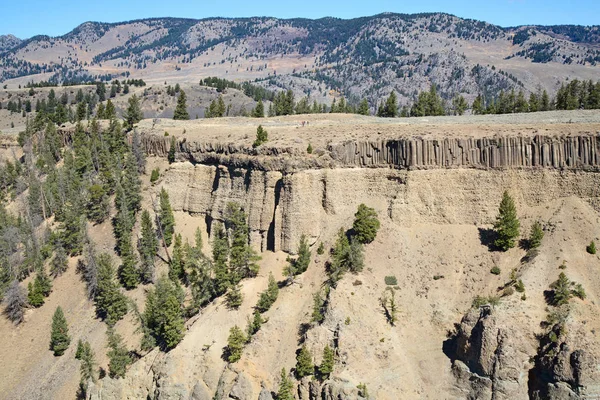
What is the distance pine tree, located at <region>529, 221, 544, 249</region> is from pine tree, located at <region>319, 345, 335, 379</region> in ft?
69.1

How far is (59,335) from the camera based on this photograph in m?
64.9

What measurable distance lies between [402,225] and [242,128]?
33379 millimetres

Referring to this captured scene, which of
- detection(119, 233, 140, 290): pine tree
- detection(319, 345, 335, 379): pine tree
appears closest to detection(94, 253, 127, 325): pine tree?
detection(119, 233, 140, 290): pine tree

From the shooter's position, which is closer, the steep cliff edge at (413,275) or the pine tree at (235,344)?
the steep cliff edge at (413,275)

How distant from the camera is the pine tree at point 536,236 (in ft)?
174

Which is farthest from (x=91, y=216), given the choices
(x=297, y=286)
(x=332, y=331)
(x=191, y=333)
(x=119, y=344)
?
(x=332, y=331)

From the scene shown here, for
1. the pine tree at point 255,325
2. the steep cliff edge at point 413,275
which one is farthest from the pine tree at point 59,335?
the pine tree at point 255,325

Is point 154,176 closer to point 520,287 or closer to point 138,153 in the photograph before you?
point 138,153

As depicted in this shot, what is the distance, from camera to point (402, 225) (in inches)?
2351

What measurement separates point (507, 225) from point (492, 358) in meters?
13.5

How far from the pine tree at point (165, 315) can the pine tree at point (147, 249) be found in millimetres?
7216

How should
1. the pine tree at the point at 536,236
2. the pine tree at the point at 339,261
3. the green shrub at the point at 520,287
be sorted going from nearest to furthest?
the green shrub at the point at 520,287, the pine tree at the point at 536,236, the pine tree at the point at 339,261

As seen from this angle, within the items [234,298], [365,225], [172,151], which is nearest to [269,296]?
[234,298]

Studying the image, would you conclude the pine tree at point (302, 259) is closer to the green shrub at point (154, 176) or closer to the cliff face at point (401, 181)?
the cliff face at point (401, 181)
